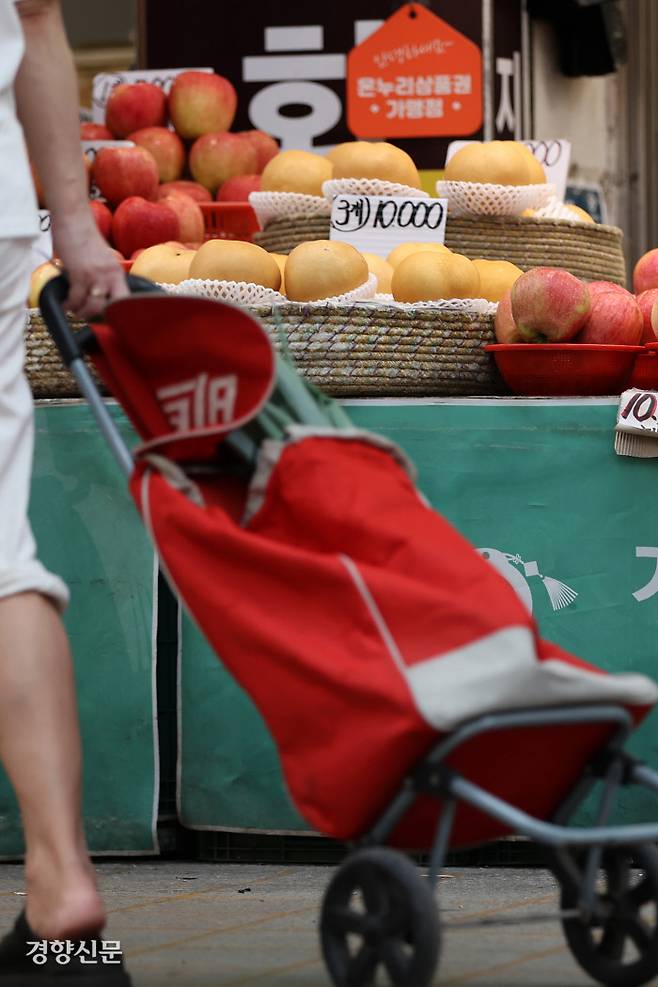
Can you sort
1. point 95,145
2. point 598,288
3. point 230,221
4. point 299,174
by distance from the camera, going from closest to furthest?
1. point 598,288
2. point 299,174
3. point 95,145
4. point 230,221

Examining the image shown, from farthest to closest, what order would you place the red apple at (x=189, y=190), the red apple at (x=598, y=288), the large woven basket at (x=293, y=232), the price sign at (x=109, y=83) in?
the price sign at (x=109, y=83) < the red apple at (x=189, y=190) < the large woven basket at (x=293, y=232) < the red apple at (x=598, y=288)

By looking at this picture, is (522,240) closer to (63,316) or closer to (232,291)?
(232,291)

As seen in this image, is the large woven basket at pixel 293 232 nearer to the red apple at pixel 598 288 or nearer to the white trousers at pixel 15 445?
the red apple at pixel 598 288

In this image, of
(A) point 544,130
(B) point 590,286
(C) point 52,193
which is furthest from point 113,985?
(A) point 544,130

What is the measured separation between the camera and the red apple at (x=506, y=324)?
3.62 m

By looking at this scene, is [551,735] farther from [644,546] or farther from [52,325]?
[644,546]

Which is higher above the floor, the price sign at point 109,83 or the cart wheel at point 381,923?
the price sign at point 109,83

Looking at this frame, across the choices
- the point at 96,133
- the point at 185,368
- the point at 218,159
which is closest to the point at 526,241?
the point at 218,159

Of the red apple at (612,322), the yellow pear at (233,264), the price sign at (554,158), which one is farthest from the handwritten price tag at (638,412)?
the price sign at (554,158)

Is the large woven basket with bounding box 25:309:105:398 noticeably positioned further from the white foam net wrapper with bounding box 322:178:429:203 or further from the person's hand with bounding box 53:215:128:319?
the person's hand with bounding box 53:215:128:319

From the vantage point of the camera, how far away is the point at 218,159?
586 centimetres

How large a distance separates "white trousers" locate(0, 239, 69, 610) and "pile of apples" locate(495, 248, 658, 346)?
4.49ft

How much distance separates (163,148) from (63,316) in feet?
11.3

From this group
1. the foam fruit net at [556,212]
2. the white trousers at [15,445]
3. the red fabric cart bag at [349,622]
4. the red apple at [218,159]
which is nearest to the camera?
the red fabric cart bag at [349,622]
